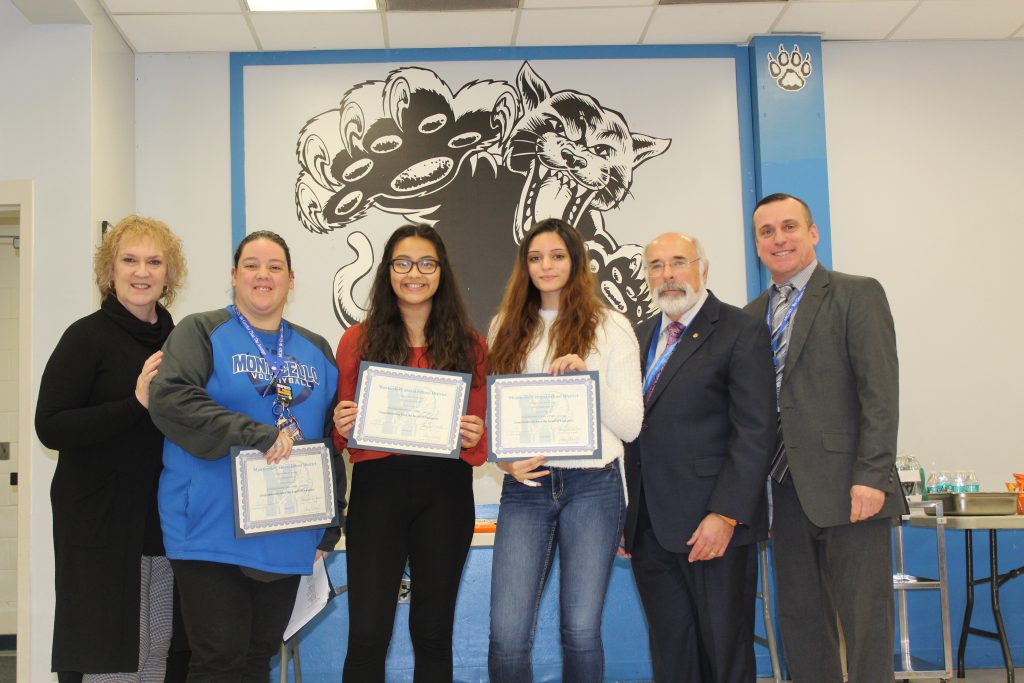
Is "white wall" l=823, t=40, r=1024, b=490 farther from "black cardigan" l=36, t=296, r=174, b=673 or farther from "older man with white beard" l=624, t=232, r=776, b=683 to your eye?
"black cardigan" l=36, t=296, r=174, b=673

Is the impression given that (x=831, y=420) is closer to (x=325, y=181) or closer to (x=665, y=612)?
(x=665, y=612)

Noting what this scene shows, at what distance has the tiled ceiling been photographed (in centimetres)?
453

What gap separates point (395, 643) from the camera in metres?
4.16

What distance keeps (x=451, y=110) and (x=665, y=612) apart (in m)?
3.32

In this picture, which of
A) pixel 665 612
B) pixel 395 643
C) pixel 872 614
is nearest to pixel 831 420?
pixel 872 614

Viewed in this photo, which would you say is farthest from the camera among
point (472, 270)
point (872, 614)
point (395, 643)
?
point (472, 270)

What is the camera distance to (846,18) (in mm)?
4766

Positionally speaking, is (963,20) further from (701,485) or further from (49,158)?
(49,158)

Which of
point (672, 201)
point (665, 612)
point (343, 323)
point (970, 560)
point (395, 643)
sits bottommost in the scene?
point (395, 643)

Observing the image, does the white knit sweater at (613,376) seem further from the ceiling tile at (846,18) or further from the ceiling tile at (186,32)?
the ceiling tile at (186,32)

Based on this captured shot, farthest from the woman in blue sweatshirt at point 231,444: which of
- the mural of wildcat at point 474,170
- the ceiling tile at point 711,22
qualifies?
the ceiling tile at point 711,22

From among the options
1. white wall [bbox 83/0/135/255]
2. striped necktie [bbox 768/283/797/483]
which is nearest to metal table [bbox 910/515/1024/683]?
striped necktie [bbox 768/283/797/483]

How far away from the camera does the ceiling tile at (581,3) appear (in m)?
4.50

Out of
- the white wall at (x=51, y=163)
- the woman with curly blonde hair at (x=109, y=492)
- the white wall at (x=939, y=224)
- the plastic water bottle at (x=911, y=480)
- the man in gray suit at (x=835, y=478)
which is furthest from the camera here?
the white wall at (x=939, y=224)
